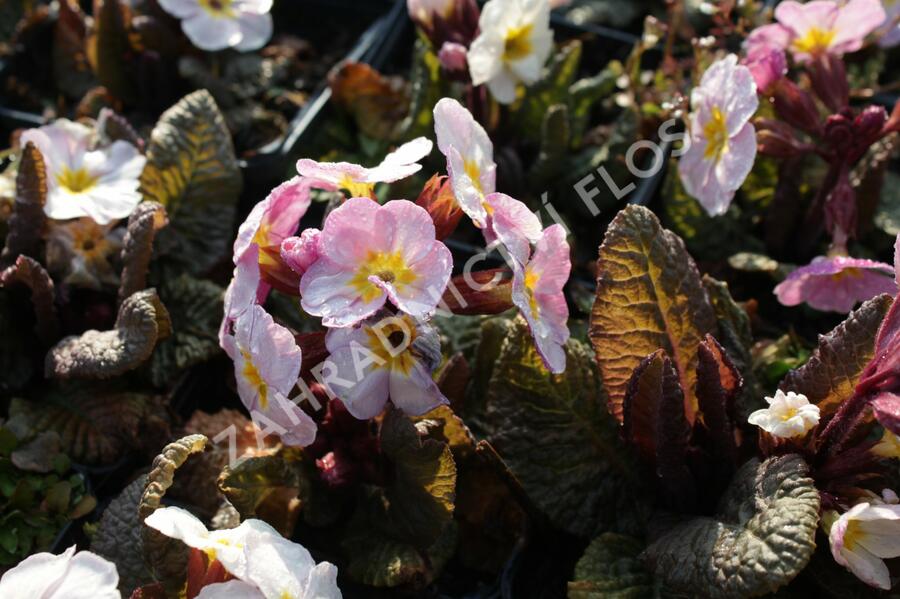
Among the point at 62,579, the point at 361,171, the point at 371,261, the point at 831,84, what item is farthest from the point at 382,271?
the point at 831,84

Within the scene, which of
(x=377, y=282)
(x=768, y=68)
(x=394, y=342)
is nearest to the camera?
(x=377, y=282)

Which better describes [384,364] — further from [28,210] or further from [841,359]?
[28,210]

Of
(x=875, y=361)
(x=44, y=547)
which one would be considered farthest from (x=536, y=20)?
(x=44, y=547)

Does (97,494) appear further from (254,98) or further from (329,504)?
(254,98)

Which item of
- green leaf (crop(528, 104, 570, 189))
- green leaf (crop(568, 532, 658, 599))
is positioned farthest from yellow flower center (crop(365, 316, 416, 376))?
green leaf (crop(528, 104, 570, 189))

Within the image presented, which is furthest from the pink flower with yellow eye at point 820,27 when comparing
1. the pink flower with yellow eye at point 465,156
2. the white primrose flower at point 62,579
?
the white primrose flower at point 62,579

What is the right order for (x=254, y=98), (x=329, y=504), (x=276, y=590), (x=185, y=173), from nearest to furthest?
(x=276, y=590)
(x=329, y=504)
(x=185, y=173)
(x=254, y=98)
